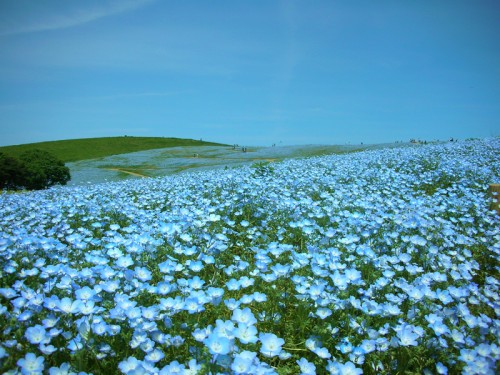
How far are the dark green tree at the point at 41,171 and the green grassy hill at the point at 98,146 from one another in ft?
106

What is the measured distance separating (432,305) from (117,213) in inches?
210

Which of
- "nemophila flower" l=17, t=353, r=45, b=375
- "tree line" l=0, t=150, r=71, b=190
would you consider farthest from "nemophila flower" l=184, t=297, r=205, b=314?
"tree line" l=0, t=150, r=71, b=190

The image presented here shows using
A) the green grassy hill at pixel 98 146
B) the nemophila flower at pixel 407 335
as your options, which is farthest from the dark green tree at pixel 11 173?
the green grassy hill at pixel 98 146

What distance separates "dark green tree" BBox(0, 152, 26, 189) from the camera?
25.2 metres

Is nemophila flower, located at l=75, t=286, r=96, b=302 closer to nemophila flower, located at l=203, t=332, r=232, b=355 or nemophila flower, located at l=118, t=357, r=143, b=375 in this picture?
nemophila flower, located at l=118, t=357, r=143, b=375

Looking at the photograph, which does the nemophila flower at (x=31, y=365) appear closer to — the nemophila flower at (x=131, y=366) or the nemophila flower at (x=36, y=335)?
the nemophila flower at (x=36, y=335)

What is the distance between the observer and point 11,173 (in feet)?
84.4

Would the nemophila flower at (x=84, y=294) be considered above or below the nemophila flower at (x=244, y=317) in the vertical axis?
above

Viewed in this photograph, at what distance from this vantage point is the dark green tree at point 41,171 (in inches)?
1064

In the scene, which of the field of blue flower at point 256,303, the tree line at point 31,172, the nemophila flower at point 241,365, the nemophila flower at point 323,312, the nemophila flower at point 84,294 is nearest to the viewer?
the nemophila flower at point 241,365

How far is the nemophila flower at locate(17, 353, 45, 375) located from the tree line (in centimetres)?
2768

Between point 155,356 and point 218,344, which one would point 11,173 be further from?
point 218,344

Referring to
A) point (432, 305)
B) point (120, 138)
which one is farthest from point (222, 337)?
point (120, 138)

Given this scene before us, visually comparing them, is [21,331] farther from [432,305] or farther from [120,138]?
[120,138]
